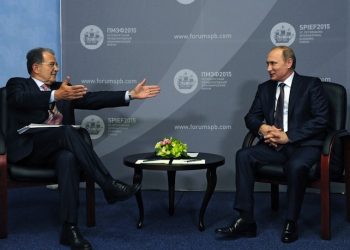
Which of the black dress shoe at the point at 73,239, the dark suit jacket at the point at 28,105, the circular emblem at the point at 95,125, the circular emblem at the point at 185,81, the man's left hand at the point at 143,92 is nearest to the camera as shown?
the black dress shoe at the point at 73,239

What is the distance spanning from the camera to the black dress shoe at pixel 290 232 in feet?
10.8

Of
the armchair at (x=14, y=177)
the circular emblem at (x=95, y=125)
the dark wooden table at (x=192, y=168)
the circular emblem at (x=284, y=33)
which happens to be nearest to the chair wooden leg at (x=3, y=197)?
the armchair at (x=14, y=177)

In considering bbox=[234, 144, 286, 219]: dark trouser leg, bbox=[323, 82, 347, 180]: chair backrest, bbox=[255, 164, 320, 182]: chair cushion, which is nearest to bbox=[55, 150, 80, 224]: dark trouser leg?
bbox=[234, 144, 286, 219]: dark trouser leg

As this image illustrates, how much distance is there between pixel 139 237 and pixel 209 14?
93.6 inches

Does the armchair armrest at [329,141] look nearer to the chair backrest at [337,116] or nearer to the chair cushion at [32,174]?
the chair backrest at [337,116]

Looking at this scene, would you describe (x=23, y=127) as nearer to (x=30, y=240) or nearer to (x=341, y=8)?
(x=30, y=240)

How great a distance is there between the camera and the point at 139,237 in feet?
11.4

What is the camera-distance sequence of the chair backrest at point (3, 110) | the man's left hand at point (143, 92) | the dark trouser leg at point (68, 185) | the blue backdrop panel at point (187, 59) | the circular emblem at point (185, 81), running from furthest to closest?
the circular emblem at point (185, 81), the blue backdrop panel at point (187, 59), the man's left hand at point (143, 92), the chair backrest at point (3, 110), the dark trouser leg at point (68, 185)

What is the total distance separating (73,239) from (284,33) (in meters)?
Answer: 2.79

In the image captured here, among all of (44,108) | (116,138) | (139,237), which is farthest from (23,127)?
(116,138)

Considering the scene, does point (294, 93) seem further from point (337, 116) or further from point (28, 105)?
point (28, 105)

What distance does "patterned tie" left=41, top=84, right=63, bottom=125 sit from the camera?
12.7 ft

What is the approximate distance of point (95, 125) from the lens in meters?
5.11

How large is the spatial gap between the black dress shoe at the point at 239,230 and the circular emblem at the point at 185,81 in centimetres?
182
